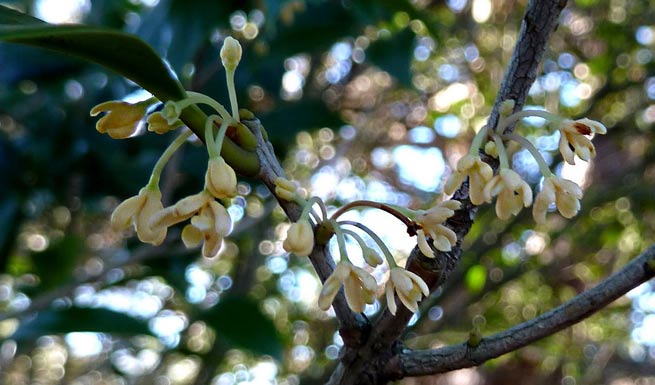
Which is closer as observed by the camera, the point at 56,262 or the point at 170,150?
the point at 170,150

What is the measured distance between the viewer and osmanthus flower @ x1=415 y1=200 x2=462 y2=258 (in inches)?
15.5

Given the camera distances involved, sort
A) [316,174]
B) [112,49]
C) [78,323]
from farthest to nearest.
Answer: [316,174] → [78,323] → [112,49]

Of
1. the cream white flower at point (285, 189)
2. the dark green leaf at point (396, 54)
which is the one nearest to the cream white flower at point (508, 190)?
the cream white flower at point (285, 189)

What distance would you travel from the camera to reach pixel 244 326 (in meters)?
1.22

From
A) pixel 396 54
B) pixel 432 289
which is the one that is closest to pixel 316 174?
pixel 396 54

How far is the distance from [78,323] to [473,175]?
33.4 inches

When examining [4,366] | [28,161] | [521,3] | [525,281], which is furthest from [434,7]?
[4,366]

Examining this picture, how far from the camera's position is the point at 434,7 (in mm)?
1977

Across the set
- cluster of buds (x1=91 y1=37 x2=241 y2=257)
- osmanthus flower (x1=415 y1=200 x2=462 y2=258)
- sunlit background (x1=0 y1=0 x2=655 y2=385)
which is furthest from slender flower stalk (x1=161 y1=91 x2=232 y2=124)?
sunlit background (x1=0 y1=0 x2=655 y2=385)

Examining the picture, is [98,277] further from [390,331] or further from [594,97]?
[594,97]

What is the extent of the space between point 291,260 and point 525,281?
62 centimetres

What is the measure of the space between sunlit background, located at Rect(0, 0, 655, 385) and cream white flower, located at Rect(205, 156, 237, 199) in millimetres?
556

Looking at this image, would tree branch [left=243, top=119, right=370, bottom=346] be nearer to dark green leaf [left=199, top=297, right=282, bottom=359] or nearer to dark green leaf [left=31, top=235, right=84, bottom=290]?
dark green leaf [left=199, top=297, right=282, bottom=359]

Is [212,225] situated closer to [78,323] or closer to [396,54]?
[78,323]
